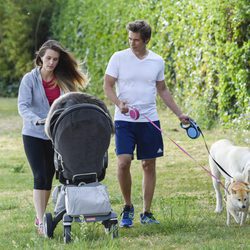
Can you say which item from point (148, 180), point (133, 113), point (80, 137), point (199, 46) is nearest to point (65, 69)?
point (133, 113)

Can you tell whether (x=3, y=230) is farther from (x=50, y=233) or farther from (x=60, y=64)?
(x=60, y=64)

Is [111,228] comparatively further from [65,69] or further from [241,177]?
[65,69]

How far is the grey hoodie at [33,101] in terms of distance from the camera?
7488 mm

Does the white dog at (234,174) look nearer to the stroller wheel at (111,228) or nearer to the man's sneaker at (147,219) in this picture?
the man's sneaker at (147,219)

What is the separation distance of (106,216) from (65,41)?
2035 cm

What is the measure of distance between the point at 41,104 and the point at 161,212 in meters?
1.69

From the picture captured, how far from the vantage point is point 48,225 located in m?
7.19

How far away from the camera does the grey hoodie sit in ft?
24.6

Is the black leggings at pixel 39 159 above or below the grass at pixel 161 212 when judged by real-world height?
above

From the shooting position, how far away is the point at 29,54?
30.5 meters

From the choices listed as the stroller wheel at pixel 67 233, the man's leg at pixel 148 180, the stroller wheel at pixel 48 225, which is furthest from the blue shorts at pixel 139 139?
the stroller wheel at pixel 67 233

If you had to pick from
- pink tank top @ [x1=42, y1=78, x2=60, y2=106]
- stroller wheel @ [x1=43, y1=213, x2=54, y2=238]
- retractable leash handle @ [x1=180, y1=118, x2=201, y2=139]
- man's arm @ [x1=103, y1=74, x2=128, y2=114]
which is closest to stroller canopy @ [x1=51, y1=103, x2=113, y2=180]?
stroller wheel @ [x1=43, y1=213, x2=54, y2=238]

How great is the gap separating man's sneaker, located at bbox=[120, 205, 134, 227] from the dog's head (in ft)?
3.23

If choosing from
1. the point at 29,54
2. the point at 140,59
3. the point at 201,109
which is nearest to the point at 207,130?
the point at 201,109
